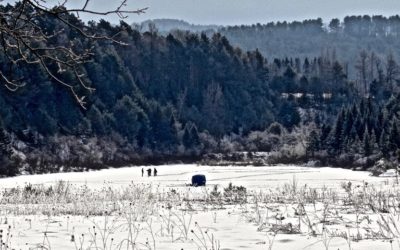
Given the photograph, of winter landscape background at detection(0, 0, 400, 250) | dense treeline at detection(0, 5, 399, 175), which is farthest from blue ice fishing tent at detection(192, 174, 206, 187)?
dense treeline at detection(0, 5, 399, 175)

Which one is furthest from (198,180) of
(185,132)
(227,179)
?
(185,132)

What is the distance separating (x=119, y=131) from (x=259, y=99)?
38479 millimetres

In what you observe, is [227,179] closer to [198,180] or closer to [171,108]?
[198,180]

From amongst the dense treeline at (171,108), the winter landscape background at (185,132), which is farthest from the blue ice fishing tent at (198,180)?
the dense treeline at (171,108)

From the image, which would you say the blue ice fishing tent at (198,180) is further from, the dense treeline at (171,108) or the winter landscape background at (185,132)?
the dense treeline at (171,108)

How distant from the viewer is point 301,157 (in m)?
88.4

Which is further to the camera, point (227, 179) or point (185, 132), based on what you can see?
point (185, 132)

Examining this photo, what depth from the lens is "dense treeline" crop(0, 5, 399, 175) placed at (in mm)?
79312

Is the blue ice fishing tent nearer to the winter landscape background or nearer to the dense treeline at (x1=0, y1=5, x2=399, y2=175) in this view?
the winter landscape background

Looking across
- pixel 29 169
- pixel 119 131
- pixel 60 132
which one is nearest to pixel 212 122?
pixel 119 131

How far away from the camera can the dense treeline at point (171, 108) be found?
7931 centimetres

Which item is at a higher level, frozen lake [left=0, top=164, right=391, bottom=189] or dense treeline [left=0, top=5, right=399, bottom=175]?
dense treeline [left=0, top=5, right=399, bottom=175]

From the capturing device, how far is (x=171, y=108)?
108 m

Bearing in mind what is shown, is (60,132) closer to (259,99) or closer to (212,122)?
(212,122)
